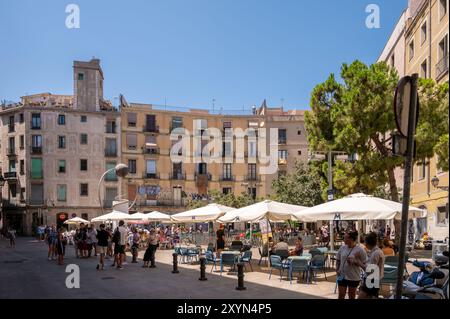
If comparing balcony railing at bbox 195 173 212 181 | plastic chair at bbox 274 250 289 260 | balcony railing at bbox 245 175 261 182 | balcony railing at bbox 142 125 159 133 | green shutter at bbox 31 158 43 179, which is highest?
balcony railing at bbox 142 125 159 133

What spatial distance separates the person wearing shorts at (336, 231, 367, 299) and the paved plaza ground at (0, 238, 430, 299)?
2.70 metres

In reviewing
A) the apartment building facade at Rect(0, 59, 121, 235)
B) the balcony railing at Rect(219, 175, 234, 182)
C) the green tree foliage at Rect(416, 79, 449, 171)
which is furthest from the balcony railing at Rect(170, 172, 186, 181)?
the green tree foliage at Rect(416, 79, 449, 171)

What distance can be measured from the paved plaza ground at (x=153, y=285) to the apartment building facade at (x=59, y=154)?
3445cm

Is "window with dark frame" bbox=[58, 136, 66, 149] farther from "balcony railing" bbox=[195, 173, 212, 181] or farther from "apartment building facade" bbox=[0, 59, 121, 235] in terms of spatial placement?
"balcony railing" bbox=[195, 173, 212, 181]

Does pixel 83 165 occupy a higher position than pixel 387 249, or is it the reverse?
pixel 83 165

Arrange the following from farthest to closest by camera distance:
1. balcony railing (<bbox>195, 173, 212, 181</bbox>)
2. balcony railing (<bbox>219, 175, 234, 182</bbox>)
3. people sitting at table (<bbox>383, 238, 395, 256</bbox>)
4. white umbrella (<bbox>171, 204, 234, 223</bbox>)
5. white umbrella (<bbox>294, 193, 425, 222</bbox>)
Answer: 1. balcony railing (<bbox>219, 175, 234, 182</bbox>)
2. balcony railing (<bbox>195, 173, 212, 181</bbox>)
3. white umbrella (<bbox>171, 204, 234, 223</bbox>)
4. people sitting at table (<bbox>383, 238, 395, 256</bbox>)
5. white umbrella (<bbox>294, 193, 425, 222</bbox>)

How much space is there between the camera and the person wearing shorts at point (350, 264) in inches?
308

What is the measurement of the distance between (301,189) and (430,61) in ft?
49.3

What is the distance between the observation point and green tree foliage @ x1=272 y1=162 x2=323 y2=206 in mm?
36625

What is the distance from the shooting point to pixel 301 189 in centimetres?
3694

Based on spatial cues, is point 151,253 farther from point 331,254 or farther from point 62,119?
point 62,119

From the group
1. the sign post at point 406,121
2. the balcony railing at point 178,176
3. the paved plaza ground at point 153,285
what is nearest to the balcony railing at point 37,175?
the balcony railing at point 178,176

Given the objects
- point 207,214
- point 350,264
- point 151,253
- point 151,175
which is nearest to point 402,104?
point 350,264
